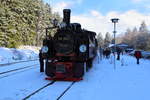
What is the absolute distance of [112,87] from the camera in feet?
36.0

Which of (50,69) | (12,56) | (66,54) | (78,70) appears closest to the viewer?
(78,70)

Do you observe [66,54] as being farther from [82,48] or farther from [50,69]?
[50,69]

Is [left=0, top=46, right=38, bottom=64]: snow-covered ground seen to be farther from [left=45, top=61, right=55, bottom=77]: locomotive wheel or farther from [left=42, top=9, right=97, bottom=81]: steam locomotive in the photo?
[left=45, top=61, right=55, bottom=77]: locomotive wheel

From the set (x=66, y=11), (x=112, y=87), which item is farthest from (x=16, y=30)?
(x=112, y=87)

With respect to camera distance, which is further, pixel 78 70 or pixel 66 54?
pixel 66 54

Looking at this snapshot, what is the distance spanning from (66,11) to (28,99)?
8238 millimetres

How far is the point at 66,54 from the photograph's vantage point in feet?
45.3

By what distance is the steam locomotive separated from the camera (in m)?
13.4

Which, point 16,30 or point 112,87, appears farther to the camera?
point 16,30

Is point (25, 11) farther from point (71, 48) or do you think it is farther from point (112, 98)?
point (112, 98)

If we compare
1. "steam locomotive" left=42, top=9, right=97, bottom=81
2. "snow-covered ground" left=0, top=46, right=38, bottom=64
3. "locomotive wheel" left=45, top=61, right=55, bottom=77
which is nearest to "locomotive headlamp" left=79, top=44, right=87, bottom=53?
"steam locomotive" left=42, top=9, right=97, bottom=81

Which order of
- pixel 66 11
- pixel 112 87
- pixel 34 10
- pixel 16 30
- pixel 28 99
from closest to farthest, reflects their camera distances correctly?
pixel 28 99 < pixel 112 87 < pixel 66 11 < pixel 16 30 < pixel 34 10

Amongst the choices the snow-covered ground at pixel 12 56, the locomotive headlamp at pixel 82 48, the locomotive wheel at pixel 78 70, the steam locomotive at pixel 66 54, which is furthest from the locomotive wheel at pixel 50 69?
the snow-covered ground at pixel 12 56

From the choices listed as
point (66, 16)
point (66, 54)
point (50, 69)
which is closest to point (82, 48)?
point (66, 54)
